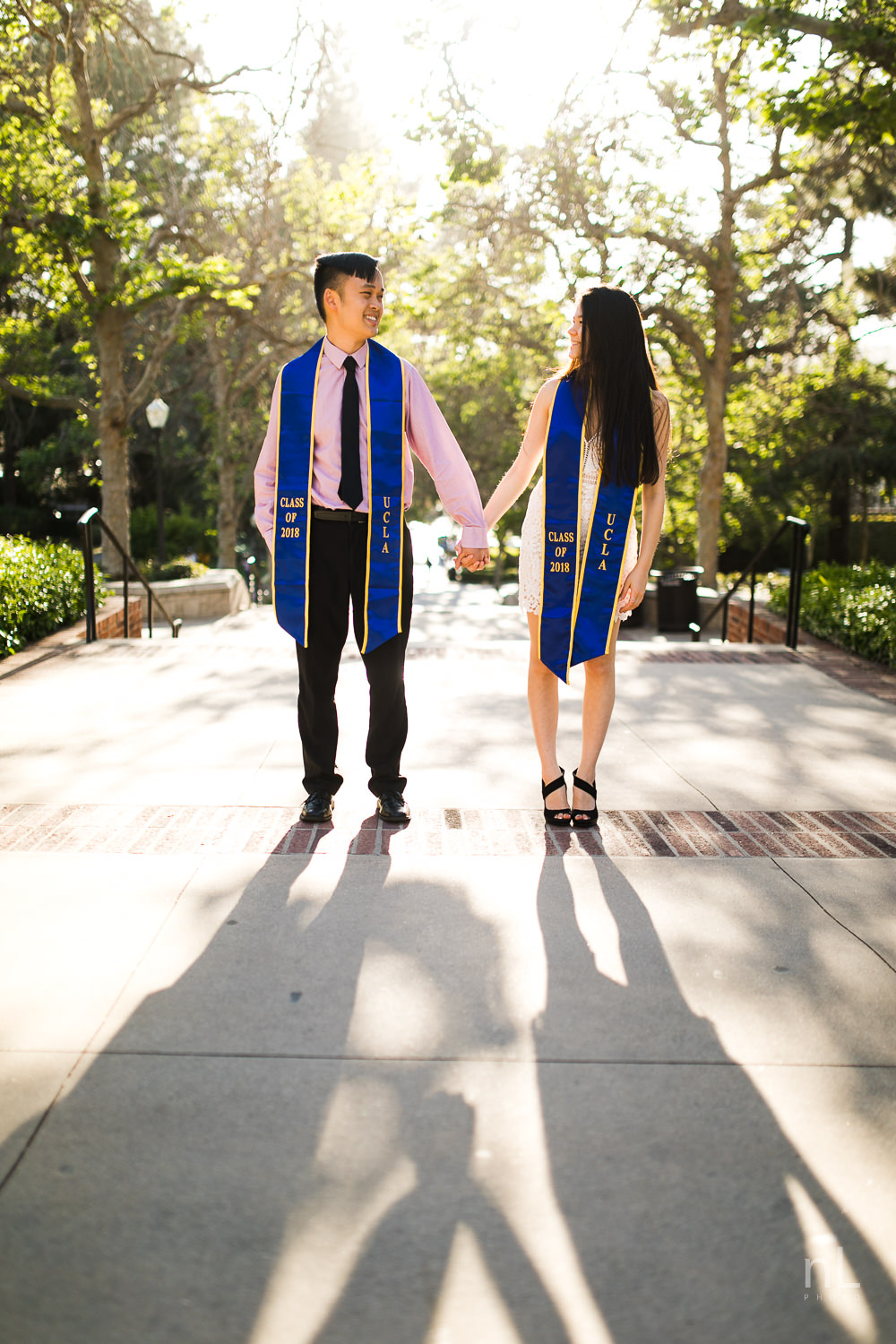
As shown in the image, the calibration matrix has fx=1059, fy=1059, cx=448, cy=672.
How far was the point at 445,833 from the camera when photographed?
3959mm

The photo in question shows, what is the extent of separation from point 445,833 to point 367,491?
1.29 metres

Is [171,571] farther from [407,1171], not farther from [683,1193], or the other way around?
[683,1193]

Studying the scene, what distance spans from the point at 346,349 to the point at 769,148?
663 inches

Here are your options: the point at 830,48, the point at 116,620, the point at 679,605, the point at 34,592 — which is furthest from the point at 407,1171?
the point at 679,605

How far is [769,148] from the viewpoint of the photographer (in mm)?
17688

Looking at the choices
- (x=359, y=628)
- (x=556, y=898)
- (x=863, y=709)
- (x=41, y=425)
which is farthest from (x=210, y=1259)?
(x=41, y=425)

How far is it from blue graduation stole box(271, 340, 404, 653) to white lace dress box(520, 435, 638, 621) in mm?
501

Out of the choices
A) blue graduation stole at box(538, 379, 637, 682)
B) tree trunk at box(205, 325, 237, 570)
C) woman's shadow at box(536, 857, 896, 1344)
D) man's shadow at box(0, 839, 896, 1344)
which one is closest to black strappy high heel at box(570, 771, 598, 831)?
blue graduation stole at box(538, 379, 637, 682)

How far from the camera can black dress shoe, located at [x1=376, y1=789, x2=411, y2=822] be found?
4.05m

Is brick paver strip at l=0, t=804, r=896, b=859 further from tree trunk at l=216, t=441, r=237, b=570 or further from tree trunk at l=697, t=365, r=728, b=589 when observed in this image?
tree trunk at l=216, t=441, r=237, b=570

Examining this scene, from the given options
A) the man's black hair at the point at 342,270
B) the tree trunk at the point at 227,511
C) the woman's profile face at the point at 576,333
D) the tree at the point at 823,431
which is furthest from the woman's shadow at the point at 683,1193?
the tree trunk at the point at 227,511

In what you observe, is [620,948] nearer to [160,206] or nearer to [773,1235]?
[773,1235]

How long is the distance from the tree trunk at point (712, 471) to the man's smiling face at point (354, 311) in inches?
634

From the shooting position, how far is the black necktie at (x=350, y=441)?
3.78 m
